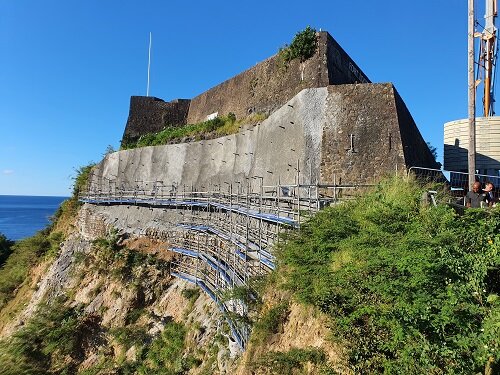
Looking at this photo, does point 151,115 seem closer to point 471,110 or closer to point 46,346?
point 46,346

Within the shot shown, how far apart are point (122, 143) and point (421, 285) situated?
27.8 m

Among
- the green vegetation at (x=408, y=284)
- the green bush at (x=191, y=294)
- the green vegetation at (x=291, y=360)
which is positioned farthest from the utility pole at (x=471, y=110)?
the green bush at (x=191, y=294)

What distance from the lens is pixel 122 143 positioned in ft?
94.1

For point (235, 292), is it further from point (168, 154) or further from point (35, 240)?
point (35, 240)

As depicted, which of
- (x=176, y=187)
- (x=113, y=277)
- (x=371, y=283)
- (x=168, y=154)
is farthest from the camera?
(x=168, y=154)

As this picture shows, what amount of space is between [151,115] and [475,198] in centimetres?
2590

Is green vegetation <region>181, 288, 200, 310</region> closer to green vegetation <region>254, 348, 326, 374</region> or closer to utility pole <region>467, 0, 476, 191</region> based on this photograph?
green vegetation <region>254, 348, 326, 374</region>

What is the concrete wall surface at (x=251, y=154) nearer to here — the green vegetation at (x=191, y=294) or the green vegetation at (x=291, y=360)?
the green vegetation at (x=191, y=294)

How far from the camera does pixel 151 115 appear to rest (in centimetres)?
2938

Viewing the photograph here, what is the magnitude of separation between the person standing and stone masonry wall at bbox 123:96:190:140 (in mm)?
24013

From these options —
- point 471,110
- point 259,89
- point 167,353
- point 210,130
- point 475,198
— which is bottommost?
point 167,353

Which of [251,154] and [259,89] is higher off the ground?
[259,89]

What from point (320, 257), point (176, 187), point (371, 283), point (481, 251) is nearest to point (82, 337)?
point (176, 187)

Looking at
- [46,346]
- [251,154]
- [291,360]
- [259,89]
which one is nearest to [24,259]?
[46,346]
